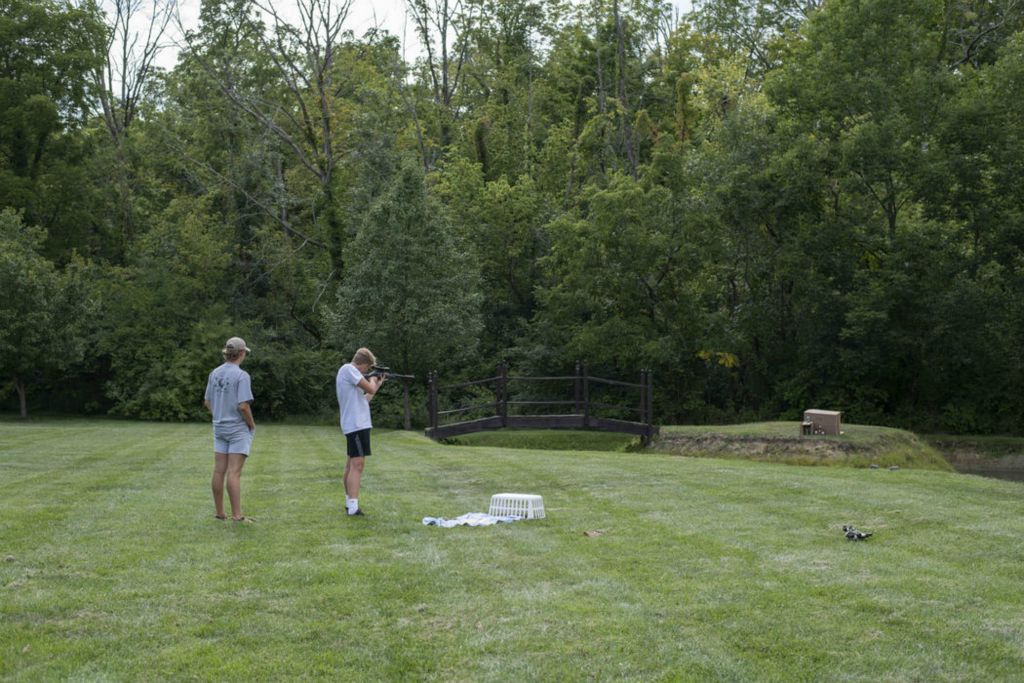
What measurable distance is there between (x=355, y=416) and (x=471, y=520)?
63.4 inches

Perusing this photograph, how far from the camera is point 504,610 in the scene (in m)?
6.75

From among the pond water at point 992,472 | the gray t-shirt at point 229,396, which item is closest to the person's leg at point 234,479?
the gray t-shirt at point 229,396

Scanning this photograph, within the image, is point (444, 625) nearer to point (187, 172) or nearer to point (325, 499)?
point (325, 499)

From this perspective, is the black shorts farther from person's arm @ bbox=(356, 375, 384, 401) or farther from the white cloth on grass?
the white cloth on grass

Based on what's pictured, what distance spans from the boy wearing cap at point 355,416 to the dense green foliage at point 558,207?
2181 cm

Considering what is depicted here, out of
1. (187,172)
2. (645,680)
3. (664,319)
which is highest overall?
(187,172)

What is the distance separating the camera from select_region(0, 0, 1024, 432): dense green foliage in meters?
30.2

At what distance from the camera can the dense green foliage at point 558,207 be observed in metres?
30.2

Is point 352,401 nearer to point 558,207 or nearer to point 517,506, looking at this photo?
point 517,506

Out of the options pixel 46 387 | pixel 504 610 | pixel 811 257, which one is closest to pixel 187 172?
pixel 46 387

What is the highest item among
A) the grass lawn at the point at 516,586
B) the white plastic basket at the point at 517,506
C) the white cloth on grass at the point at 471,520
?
the white plastic basket at the point at 517,506

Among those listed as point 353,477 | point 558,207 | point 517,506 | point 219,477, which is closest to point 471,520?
point 517,506

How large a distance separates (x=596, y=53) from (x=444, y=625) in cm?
4308

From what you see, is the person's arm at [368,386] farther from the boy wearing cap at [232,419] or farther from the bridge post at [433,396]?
Answer: the bridge post at [433,396]
